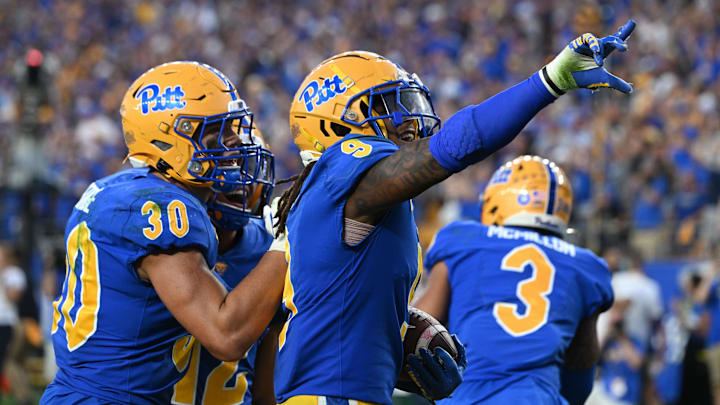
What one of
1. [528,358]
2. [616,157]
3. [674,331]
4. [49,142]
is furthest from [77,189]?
[528,358]

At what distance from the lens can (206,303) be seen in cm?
296

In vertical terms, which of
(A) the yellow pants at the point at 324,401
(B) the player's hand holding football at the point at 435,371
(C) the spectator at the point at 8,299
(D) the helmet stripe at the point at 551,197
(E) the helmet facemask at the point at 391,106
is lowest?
(C) the spectator at the point at 8,299

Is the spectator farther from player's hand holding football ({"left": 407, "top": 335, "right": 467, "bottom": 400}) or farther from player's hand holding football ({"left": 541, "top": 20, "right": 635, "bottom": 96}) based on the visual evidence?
player's hand holding football ({"left": 541, "top": 20, "right": 635, "bottom": 96})

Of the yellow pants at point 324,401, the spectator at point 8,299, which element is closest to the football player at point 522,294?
the yellow pants at point 324,401

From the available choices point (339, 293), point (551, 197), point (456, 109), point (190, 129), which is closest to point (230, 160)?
point (190, 129)

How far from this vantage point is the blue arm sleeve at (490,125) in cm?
239

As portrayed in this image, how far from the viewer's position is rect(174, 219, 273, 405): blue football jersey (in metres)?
3.44

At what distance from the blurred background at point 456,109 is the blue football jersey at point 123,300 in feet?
7.67

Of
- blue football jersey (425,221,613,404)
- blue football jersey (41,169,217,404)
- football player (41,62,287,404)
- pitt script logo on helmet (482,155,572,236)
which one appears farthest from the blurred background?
blue football jersey (41,169,217,404)

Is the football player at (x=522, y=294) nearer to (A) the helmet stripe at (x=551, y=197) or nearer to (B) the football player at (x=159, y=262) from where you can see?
(A) the helmet stripe at (x=551, y=197)

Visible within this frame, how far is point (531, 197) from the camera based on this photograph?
4125mm

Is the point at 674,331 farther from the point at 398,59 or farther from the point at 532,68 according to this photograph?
the point at 398,59

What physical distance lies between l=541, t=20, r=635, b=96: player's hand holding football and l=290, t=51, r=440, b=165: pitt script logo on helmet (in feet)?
2.18

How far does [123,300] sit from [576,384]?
2.12 meters
